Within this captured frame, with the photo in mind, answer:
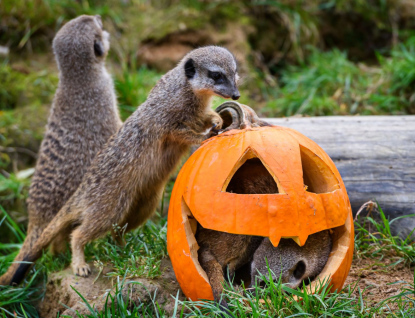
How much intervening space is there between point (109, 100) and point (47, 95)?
182 cm

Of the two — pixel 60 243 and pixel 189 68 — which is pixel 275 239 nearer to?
pixel 189 68

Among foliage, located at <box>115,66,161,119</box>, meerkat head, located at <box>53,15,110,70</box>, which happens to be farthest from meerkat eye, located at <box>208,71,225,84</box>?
foliage, located at <box>115,66,161,119</box>

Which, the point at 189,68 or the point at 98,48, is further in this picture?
the point at 98,48

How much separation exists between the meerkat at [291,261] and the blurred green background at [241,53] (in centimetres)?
320

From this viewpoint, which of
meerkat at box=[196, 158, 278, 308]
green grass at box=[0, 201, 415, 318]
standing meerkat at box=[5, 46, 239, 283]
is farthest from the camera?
standing meerkat at box=[5, 46, 239, 283]

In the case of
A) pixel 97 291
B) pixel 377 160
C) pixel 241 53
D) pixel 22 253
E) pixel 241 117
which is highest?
pixel 241 117

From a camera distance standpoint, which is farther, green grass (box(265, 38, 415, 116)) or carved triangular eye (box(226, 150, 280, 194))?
green grass (box(265, 38, 415, 116))

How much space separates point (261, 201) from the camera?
2.32m

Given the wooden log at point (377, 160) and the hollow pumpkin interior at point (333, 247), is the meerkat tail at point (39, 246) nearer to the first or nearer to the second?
the hollow pumpkin interior at point (333, 247)

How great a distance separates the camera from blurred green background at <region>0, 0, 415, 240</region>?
5375mm

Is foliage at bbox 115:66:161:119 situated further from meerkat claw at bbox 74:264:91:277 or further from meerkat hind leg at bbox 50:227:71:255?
meerkat claw at bbox 74:264:91:277

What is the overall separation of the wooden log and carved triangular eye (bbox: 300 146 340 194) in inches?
33.5

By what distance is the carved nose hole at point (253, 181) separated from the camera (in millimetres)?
2660

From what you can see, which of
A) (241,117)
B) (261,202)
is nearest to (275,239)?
(261,202)
